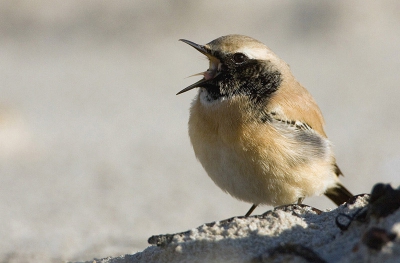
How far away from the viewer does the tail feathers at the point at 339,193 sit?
24.9 feet

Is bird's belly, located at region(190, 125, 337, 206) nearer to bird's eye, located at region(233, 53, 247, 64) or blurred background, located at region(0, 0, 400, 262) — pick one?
bird's eye, located at region(233, 53, 247, 64)

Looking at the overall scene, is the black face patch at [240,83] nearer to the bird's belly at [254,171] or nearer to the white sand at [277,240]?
the bird's belly at [254,171]

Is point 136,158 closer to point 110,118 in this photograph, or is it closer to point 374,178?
point 110,118

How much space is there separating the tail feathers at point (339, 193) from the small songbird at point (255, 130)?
0.51 m

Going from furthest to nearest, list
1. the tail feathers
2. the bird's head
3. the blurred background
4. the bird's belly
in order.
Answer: the blurred background
the tail feathers
the bird's head
the bird's belly

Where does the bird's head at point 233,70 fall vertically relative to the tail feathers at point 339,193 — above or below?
above

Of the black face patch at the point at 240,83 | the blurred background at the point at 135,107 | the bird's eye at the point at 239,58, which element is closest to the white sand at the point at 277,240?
the black face patch at the point at 240,83

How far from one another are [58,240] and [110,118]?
575 cm

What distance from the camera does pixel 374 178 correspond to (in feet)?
36.1

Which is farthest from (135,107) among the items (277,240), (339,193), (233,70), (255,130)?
(277,240)

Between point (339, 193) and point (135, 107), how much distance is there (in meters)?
7.53

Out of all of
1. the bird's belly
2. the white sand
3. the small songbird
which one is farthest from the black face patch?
the white sand

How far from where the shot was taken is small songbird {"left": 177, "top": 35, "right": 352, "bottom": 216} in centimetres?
623

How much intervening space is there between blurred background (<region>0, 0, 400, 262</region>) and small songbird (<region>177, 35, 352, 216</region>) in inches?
76.8
